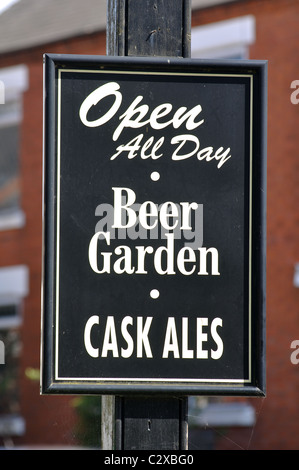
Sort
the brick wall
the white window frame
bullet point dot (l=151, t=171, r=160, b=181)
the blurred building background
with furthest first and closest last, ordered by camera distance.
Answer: the brick wall → the white window frame → the blurred building background → bullet point dot (l=151, t=171, r=160, b=181)

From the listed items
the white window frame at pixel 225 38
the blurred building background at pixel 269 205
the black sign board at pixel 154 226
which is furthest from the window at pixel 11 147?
the black sign board at pixel 154 226

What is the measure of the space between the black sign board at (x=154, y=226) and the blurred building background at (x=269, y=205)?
6183mm

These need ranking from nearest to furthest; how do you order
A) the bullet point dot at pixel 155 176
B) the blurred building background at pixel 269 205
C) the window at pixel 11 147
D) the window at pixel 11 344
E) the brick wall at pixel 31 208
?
1. the bullet point dot at pixel 155 176
2. the blurred building background at pixel 269 205
3. the window at pixel 11 344
4. the brick wall at pixel 31 208
5. the window at pixel 11 147

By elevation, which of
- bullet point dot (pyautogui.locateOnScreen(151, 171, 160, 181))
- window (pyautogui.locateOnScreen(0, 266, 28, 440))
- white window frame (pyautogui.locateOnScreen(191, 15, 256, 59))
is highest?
white window frame (pyautogui.locateOnScreen(191, 15, 256, 59))

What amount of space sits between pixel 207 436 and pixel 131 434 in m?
8.27

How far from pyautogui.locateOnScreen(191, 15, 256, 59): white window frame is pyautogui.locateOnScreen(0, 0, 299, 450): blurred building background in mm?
12

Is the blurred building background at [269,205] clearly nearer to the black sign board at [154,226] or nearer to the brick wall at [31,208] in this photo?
the brick wall at [31,208]

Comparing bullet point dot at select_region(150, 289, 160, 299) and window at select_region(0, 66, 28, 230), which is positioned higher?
window at select_region(0, 66, 28, 230)

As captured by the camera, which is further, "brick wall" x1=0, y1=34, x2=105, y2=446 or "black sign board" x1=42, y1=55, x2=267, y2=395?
"brick wall" x1=0, y1=34, x2=105, y2=446

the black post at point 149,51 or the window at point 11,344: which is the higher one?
the black post at point 149,51

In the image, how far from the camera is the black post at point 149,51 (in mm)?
2959

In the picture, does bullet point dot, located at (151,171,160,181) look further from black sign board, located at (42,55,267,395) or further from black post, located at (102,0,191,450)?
black post, located at (102,0,191,450)

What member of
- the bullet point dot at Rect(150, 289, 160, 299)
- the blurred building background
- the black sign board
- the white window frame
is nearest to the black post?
the black sign board

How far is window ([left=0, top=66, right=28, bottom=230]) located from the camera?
41.7 ft
